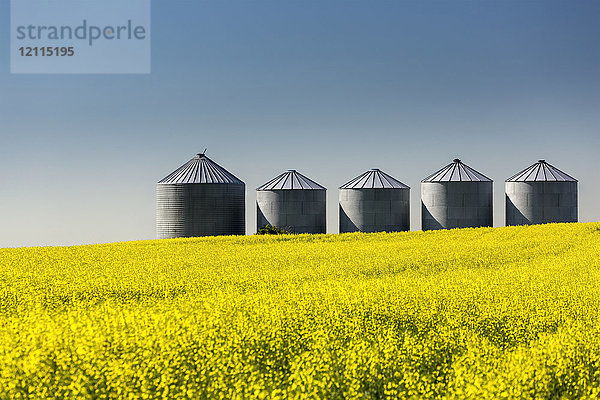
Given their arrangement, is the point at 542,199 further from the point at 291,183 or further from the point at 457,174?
the point at 291,183

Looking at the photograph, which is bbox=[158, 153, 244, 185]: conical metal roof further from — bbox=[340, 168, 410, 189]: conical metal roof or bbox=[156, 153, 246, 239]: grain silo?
bbox=[340, 168, 410, 189]: conical metal roof

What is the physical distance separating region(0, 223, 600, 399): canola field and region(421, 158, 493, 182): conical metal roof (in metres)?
21.9

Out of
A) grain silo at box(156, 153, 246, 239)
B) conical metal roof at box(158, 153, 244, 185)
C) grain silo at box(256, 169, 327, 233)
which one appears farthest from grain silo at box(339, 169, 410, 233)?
→ conical metal roof at box(158, 153, 244, 185)

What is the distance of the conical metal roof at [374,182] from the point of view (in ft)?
127

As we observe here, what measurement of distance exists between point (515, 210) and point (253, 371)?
117ft

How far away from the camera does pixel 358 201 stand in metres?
38.6

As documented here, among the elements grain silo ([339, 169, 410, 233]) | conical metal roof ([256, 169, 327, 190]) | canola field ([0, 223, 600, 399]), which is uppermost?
conical metal roof ([256, 169, 327, 190])

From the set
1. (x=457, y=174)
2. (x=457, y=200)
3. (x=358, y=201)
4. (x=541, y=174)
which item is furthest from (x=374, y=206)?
(x=541, y=174)

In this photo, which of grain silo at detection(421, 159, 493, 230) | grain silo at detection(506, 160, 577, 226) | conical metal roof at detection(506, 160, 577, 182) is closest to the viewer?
grain silo at detection(421, 159, 493, 230)

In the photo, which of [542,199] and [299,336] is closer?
[299,336]

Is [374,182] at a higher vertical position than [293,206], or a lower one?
higher

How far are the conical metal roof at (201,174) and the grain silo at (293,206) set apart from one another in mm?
2299

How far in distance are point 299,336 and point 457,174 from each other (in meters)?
32.2

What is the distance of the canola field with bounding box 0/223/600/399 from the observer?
7.36m
